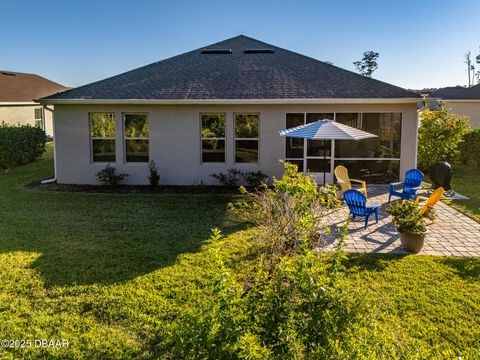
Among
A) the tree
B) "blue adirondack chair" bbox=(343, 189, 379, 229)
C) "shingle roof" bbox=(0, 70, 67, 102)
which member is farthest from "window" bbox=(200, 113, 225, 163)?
the tree

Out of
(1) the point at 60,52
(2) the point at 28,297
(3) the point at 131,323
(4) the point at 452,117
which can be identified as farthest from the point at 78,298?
(1) the point at 60,52

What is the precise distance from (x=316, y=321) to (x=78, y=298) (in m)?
3.98

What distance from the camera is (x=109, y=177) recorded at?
14148 mm

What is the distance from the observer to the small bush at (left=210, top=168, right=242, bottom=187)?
14.0 meters

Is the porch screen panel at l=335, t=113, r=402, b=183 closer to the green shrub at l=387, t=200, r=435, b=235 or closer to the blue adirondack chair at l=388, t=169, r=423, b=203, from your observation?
the blue adirondack chair at l=388, t=169, r=423, b=203

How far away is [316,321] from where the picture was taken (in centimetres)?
350

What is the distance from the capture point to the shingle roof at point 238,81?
45.5 ft

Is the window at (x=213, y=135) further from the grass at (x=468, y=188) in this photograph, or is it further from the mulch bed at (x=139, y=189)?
the grass at (x=468, y=188)

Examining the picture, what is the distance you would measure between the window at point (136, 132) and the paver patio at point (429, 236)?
7.49m

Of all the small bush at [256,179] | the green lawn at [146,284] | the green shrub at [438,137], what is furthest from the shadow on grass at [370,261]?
the green shrub at [438,137]

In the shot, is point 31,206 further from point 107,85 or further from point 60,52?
point 60,52

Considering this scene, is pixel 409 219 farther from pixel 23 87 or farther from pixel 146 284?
pixel 23 87

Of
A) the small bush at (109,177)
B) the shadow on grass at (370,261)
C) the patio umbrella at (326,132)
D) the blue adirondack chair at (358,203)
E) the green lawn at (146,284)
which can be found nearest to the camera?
the green lawn at (146,284)

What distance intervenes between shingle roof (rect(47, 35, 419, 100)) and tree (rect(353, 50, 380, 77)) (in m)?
47.4
